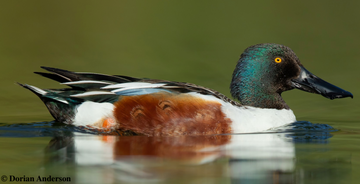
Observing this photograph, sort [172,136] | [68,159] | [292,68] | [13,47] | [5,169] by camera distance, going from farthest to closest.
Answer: [13,47], [292,68], [172,136], [68,159], [5,169]

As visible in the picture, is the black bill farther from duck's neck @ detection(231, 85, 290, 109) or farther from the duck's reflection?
the duck's reflection

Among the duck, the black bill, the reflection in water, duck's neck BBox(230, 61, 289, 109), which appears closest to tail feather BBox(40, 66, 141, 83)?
the duck

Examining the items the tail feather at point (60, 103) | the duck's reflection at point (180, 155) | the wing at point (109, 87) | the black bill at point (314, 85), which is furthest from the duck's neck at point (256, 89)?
the tail feather at point (60, 103)

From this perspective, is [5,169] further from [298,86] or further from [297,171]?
[298,86]

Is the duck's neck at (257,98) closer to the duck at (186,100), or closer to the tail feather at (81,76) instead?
the duck at (186,100)

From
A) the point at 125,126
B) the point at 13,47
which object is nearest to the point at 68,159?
the point at 125,126

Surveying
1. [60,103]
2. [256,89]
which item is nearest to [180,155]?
[60,103]
